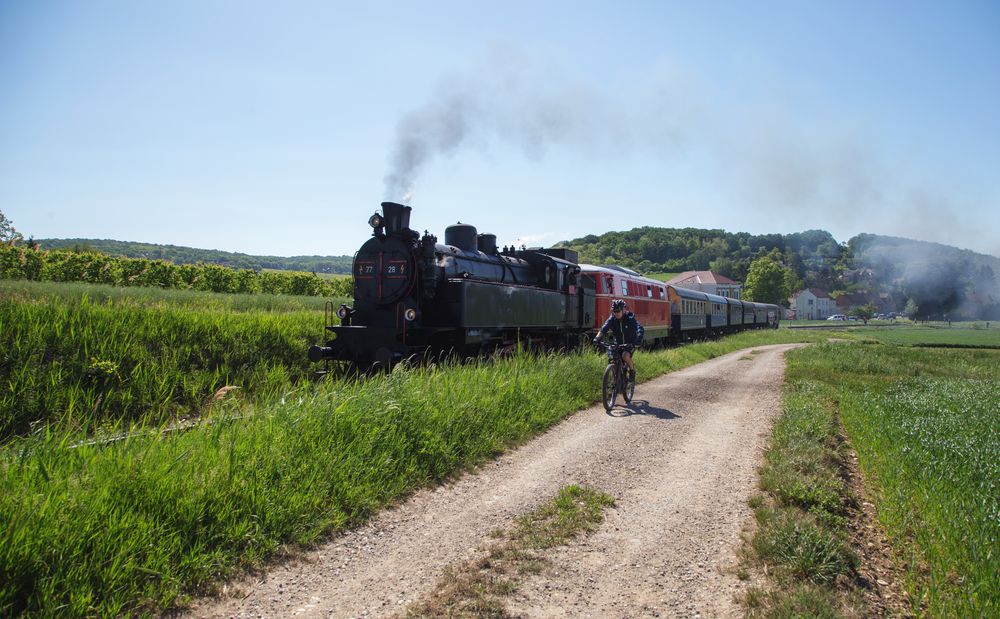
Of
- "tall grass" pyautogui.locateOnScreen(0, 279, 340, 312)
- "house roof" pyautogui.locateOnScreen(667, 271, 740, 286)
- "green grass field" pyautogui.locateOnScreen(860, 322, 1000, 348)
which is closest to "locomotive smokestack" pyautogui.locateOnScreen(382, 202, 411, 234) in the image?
"tall grass" pyautogui.locateOnScreen(0, 279, 340, 312)

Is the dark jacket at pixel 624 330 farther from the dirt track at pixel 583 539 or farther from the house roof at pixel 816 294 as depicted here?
the house roof at pixel 816 294

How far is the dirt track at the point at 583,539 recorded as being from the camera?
11.0 feet

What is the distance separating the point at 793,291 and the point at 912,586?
436 ft

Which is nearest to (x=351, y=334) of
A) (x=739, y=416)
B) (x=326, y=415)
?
(x=326, y=415)

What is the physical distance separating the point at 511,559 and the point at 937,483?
388cm

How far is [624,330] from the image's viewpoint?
9523 mm

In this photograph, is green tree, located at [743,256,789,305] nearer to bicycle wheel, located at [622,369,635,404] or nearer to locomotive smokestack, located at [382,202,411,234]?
bicycle wheel, located at [622,369,635,404]

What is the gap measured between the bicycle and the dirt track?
4.20 feet

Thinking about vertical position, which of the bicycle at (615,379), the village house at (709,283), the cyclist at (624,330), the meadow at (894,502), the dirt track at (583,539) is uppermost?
the village house at (709,283)

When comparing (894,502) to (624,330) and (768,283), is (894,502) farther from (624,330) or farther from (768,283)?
(768,283)

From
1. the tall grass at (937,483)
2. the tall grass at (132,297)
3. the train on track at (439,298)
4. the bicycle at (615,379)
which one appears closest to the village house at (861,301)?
the tall grass at (132,297)

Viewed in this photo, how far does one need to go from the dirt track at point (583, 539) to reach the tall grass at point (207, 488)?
282 mm

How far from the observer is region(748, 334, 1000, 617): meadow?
10.8 ft

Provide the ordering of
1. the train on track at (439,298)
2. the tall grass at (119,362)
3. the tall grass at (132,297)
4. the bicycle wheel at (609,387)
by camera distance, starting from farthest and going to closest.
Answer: the tall grass at (132,297)
the train on track at (439,298)
the bicycle wheel at (609,387)
the tall grass at (119,362)
